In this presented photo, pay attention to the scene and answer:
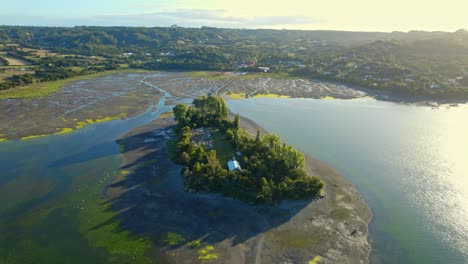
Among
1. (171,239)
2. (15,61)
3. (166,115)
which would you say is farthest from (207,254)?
(15,61)

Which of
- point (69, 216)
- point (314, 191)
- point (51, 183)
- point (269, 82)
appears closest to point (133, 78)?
point (269, 82)

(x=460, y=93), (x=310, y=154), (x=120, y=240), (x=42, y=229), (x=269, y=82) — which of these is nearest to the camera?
(x=120, y=240)

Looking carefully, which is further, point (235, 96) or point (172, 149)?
point (235, 96)

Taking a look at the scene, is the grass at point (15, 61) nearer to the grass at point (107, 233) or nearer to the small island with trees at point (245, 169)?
the small island with trees at point (245, 169)

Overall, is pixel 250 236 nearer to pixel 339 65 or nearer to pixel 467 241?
pixel 467 241

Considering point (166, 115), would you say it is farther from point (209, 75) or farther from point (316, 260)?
point (209, 75)

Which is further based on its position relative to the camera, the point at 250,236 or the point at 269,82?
the point at 269,82

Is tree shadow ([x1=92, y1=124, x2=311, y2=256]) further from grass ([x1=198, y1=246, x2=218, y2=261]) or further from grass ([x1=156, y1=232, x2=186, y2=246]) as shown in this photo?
grass ([x1=198, y1=246, x2=218, y2=261])
